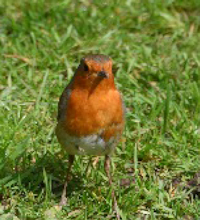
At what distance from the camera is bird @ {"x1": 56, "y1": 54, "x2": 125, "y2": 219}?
3.59 meters

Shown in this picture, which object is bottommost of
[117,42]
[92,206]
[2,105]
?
[92,206]

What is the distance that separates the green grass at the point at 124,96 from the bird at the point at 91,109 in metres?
0.48

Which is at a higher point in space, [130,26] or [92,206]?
[130,26]

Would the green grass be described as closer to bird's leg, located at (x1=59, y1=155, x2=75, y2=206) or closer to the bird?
bird's leg, located at (x1=59, y1=155, x2=75, y2=206)

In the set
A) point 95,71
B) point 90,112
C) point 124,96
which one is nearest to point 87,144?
point 90,112

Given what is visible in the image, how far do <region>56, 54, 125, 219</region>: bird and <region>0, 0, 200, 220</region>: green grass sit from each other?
1.56ft

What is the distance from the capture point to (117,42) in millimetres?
5867

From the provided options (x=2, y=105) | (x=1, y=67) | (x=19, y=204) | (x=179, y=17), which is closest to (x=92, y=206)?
(x=19, y=204)

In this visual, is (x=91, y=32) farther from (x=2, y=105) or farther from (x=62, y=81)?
(x=2, y=105)

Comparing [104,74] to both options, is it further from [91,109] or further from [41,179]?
[41,179]

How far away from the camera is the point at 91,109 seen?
361 cm

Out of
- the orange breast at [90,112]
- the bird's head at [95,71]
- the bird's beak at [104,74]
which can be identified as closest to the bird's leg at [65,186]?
the orange breast at [90,112]

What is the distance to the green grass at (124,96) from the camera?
4.05m

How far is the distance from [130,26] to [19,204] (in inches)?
118
